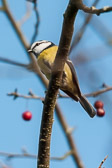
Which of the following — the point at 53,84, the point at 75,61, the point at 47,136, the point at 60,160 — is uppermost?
the point at 75,61

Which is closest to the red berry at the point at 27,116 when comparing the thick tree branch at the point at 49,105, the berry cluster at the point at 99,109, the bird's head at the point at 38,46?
the bird's head at the point at 38,46

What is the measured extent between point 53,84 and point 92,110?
3.98 feet

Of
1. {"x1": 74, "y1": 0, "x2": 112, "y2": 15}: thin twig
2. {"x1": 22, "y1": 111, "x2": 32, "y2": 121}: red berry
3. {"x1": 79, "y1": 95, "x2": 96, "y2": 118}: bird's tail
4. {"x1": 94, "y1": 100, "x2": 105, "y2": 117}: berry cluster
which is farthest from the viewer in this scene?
{"x1": 22, "y1": 111, "x2": 32, "y2": 121}: red berry

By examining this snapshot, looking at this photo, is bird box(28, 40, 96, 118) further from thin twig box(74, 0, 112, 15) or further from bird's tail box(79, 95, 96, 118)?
thin twig box(74, 0, 112, 15)

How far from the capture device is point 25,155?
4.07 m

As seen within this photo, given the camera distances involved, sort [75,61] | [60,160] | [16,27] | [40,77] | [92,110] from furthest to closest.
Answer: [16,27], [40,77], [60,160], [92,110], [75,61]

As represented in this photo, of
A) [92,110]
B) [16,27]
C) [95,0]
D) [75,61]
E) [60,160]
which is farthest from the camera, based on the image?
[16,27]

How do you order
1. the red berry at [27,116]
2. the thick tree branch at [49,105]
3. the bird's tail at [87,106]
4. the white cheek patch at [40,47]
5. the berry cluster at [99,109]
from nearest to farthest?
the thick tree branch at [49,105] → the bird's tail at [87,106] → the berry cluster at [99,109] → the white cheek patch at [40,47] → the red berry at [27,116]

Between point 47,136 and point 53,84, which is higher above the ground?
point 53,84

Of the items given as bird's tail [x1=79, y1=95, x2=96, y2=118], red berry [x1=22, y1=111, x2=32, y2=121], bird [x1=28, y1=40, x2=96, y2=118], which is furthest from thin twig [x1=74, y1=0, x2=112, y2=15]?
red berry [x1=22, y1=111, x2=32, y2=121]

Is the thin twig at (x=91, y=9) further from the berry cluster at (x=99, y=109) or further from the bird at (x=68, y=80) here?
the berry cluster at (x=99, y=109)

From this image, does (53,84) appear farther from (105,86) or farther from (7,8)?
(7,8)

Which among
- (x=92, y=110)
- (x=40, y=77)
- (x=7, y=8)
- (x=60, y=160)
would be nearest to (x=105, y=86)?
(x=92, y=110)

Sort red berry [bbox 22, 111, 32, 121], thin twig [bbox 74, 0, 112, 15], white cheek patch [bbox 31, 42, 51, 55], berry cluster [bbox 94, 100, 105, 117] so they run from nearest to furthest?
1. thin twig [bbox 74, 0, 112, 15]
2. berry cluster [bbox 94, 100, 105, 117]
3. white cheek patch [bbox 31, 42, 51, 55]
4. red berry [bbox 22, 111, 32, 121]
